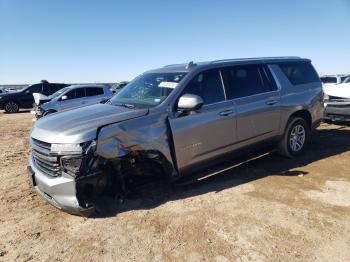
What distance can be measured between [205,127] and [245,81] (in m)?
1.34

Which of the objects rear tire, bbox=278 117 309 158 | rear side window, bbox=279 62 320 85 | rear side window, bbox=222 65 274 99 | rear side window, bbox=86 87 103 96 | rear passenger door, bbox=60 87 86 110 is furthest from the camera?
rear side window, bbox=86 87 103 96

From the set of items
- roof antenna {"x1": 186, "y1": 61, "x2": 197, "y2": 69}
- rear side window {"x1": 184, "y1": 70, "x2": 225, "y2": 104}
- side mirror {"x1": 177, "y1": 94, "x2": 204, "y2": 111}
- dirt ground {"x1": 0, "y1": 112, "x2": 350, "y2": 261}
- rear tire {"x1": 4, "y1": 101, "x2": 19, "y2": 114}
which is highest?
roof antenna {"x1": 186, "y1": 61, "x2": 197, "y2": 69}

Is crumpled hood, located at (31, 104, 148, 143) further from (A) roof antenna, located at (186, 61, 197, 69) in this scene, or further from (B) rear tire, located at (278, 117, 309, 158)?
(B) rear tire, located at (278, 117, 309, 158)

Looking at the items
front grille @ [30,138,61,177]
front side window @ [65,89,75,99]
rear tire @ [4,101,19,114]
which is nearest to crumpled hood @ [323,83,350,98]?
front grille @ [30,138,61,177]

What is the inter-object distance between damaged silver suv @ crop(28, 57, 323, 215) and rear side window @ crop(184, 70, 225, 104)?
0.02 metres

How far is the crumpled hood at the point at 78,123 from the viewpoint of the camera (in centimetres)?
384

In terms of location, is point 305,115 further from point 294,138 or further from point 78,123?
point 78,123

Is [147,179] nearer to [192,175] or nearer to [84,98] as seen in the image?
[192,175]

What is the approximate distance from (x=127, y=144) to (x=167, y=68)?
192cm

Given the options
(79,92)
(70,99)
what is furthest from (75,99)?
(79,92)

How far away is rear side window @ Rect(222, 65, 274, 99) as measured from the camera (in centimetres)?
522

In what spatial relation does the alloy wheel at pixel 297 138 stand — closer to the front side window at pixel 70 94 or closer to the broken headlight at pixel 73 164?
the broken headlight at pixel 73 164

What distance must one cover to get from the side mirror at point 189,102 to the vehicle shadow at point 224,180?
1141 millimetres

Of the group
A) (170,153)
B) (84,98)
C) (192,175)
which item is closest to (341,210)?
(192,175)
